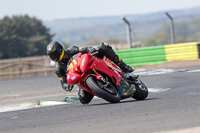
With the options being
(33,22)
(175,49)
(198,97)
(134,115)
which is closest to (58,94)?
(198,97)

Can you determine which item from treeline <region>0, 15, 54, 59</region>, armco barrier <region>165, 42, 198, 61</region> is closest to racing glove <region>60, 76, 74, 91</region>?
armco barrier <region>165, 42, 198, 61</region>

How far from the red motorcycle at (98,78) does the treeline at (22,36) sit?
2097 inches

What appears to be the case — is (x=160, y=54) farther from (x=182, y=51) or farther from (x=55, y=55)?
(x=55, y=55)

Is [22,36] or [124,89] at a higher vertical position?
[124,89]

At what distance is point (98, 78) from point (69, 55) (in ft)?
3.25

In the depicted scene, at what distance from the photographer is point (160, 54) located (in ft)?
67.6

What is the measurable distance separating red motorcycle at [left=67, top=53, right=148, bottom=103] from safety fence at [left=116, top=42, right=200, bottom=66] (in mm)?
12488

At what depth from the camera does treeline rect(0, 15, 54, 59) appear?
67.7 metres

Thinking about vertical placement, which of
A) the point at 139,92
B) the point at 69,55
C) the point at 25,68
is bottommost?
the point at 25,68

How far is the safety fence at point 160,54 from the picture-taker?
19.9 meters

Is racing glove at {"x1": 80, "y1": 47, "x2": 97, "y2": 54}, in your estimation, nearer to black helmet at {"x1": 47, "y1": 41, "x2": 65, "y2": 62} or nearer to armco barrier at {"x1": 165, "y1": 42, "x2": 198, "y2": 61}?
black helmet at {"x1": 47, "y1": 41, "x2": 65, "y2": 62}

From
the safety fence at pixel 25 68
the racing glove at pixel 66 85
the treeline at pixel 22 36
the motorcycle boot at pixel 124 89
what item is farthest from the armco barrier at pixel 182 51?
the treeline at pixel 22 36

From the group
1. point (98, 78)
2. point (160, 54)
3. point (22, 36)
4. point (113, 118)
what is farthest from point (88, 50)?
point (22, 36)

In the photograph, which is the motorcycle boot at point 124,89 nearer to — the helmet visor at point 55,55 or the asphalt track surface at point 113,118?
the asphalt track surface at point 113,118
